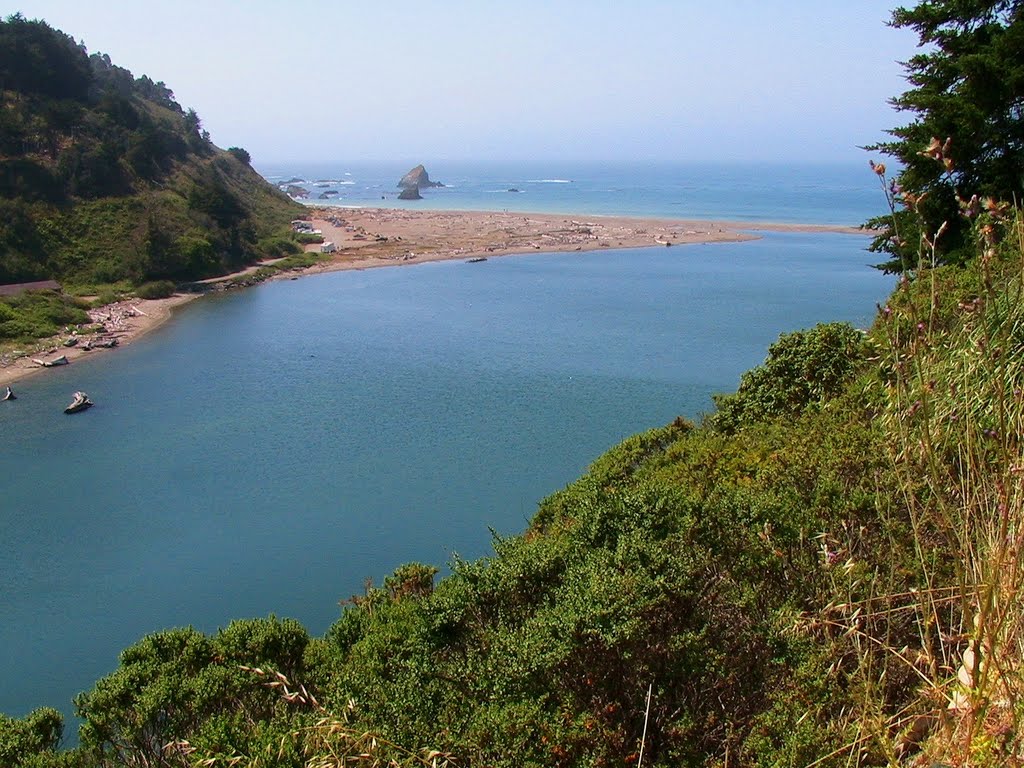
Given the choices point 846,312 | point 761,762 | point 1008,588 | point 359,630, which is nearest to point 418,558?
point 359,630

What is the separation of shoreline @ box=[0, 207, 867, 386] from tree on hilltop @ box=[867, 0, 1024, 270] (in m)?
32.1

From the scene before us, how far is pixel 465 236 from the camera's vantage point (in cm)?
6525

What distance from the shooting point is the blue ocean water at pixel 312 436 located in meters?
15.0

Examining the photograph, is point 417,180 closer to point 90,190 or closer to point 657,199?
point 657,199

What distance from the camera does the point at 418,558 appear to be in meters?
15.7

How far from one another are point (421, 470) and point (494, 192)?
105230 mm

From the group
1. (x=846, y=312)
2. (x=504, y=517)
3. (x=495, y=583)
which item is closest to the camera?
(x=495, y=583)

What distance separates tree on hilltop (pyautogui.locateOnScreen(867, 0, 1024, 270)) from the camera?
44.2ft

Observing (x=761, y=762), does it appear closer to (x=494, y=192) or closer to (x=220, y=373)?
(x=220, y=373)

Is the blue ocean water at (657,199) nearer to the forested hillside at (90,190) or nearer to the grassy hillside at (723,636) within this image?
the forested hillside at (90,190)

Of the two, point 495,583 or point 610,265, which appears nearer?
point 495,583

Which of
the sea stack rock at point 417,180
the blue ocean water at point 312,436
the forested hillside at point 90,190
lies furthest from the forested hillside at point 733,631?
the sea stack rock at point 417,180

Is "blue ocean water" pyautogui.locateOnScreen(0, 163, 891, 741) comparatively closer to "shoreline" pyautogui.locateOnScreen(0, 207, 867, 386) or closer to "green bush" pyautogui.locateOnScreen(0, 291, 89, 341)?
"green bush" pyautogui.locateOnScreen(0, 291, 89, 341)

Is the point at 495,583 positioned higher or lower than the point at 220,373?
higher
